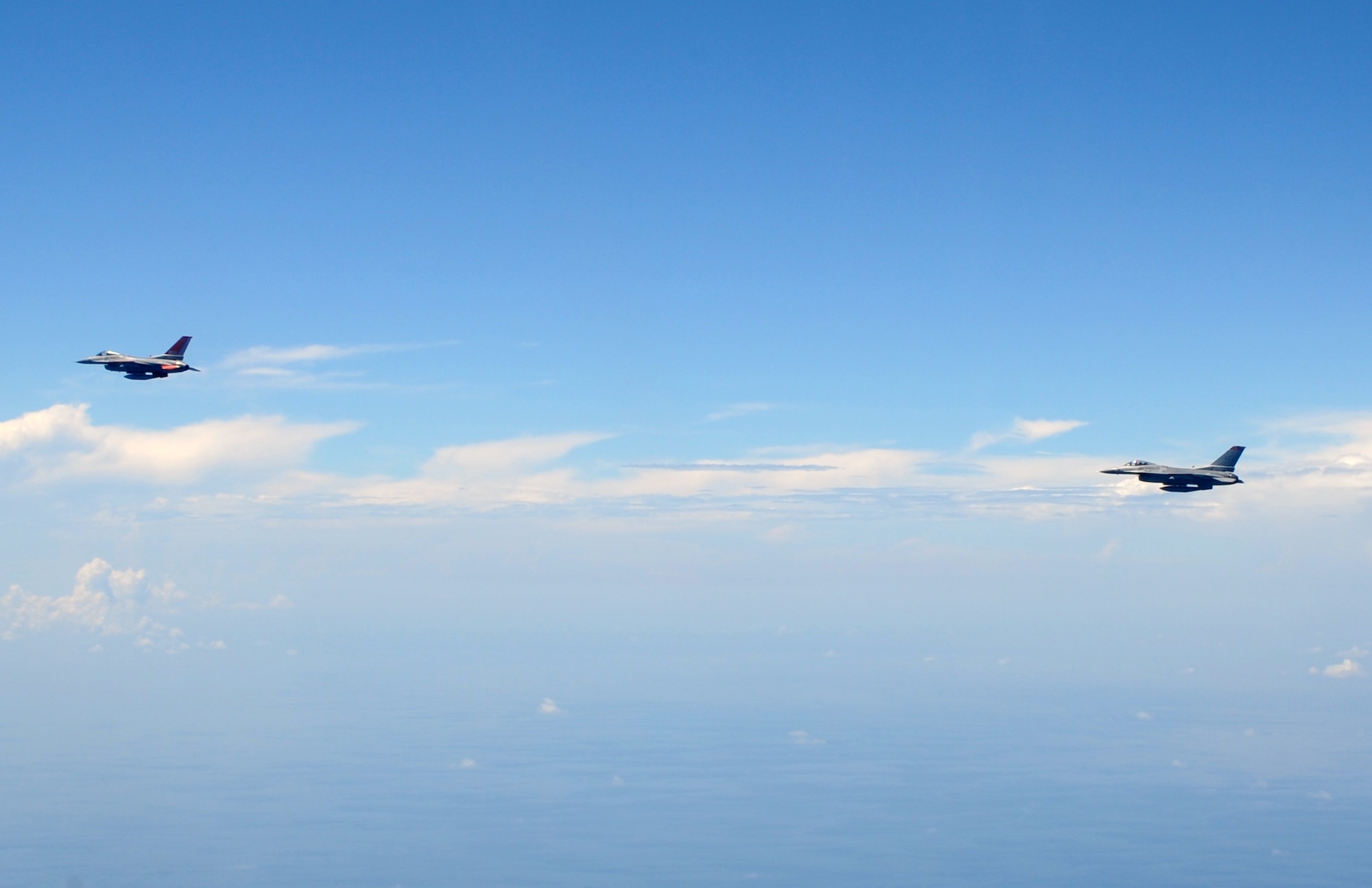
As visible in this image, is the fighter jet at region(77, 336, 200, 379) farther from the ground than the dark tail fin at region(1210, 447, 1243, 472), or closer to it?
farther from the ground

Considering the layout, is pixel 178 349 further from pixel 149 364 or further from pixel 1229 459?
pixel 1229 459

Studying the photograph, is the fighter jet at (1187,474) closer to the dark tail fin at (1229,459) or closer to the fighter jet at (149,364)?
the dark tail fin at (1229,459)

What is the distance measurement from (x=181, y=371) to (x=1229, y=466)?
141471 mm

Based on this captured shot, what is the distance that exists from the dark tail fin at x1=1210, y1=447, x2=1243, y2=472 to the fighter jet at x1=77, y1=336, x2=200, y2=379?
A: 13713 cm

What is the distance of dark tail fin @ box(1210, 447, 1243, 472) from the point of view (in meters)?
128

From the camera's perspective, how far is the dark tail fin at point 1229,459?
127750 millimetres

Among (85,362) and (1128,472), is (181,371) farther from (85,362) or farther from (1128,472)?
(1128,472)

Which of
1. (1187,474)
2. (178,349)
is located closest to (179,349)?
(178,349)

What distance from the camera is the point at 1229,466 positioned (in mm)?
127750

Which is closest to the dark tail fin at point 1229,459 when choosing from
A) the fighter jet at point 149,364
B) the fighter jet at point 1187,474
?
the fighter jet at point 1187,474

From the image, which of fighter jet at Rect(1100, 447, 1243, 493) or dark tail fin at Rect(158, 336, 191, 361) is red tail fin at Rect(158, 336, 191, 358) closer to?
dark tail fin at Rect(158, 336, 191, 361)

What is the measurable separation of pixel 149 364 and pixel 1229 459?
146 metres

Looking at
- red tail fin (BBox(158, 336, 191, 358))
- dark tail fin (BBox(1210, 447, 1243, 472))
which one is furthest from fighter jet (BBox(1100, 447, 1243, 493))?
red tail fin (BBox(158, 336, 191, 358))

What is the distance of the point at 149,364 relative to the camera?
12494 centimetres
